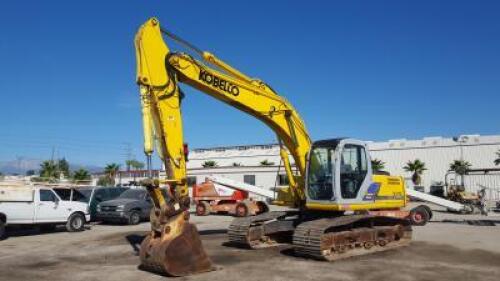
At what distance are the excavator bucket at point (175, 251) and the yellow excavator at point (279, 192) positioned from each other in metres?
0.02

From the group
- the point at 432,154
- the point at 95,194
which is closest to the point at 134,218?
the point at 95,194

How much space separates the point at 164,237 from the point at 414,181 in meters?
53.4

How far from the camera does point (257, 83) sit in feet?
45.8

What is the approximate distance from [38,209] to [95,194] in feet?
19.6

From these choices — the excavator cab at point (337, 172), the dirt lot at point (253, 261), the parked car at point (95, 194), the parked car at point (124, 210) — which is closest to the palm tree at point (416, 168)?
the parked car at point (95, 194)

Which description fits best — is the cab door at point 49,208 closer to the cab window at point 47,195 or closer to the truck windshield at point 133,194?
the cab window at point 47,195

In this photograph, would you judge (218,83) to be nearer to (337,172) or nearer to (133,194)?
(337,172)

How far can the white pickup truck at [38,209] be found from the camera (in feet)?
56.2

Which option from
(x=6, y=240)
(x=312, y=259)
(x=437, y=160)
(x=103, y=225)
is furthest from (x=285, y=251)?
(x=437, y=160)

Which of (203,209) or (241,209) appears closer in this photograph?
(241,209)

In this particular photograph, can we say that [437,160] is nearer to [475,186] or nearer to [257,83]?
[475,186]

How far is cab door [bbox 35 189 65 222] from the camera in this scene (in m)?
18.2

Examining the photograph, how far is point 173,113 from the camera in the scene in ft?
36.5

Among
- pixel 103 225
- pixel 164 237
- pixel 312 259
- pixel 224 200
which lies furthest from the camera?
pixel 224 200
